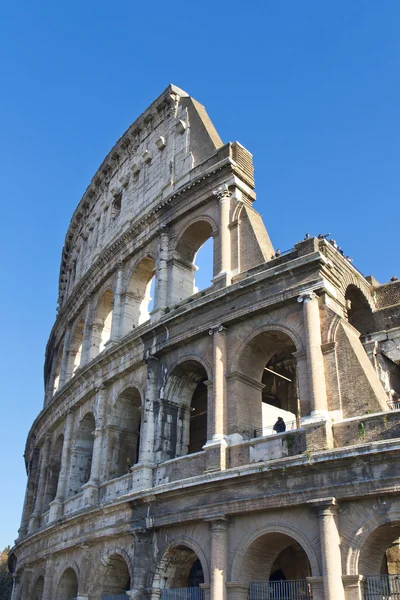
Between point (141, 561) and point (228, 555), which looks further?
point (141, 561)

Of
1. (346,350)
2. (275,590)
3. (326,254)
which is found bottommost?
(275,590)

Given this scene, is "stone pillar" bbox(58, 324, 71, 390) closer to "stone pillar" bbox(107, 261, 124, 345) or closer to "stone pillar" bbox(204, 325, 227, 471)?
"stone pillar" bbox(107, 261, 124, 345)

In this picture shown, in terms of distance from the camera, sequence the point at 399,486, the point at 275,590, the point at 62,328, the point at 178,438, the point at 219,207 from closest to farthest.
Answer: the point at 399,486 → the point at 275,590 → the point at 178,438 → the point at 219,207 → the point at 62,328

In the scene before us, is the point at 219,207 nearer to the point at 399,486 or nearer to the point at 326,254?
the point at 326,254

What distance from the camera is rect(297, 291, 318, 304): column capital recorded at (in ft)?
39.2

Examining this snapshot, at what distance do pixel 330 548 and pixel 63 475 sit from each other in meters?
10.4

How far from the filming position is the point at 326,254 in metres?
12.6

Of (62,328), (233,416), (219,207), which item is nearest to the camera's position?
(233,416)

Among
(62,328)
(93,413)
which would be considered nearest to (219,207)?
(93,413)

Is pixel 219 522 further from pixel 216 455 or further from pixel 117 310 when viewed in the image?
pixel 117 310

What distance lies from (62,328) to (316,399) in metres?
14.9

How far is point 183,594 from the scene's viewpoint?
12094mm

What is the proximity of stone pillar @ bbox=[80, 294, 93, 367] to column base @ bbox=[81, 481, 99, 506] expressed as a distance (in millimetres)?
4501

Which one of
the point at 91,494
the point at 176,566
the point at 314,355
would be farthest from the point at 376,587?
the point at 91,494
